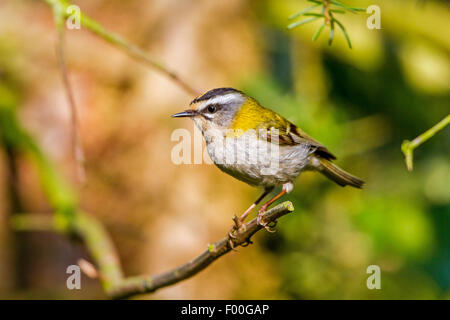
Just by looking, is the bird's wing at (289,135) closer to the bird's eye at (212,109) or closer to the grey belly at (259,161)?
the grey belly at (259,161)

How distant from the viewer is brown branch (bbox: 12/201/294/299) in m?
1.40

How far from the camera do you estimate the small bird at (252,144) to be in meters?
1.73

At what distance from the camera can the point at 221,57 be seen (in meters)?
4.02

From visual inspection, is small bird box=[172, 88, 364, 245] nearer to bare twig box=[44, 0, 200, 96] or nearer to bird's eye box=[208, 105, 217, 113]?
bird's eye box=[208, 105, 217, 113]

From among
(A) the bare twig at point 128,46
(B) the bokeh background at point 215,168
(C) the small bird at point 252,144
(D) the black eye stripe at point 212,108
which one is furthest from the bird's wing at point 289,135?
(B) the bokeh background at point 215,168

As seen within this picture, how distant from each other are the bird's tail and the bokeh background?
562mm

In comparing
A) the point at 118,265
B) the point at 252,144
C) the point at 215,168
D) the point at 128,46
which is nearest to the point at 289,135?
the point at 252,144

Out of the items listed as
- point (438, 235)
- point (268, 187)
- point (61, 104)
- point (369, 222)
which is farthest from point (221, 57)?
point (268, 187)

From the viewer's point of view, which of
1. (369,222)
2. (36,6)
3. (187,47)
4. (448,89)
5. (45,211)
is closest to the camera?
(369,222)

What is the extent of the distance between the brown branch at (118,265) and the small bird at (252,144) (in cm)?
22

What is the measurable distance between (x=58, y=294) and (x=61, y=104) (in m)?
1.98

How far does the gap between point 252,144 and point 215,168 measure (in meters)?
2.04
